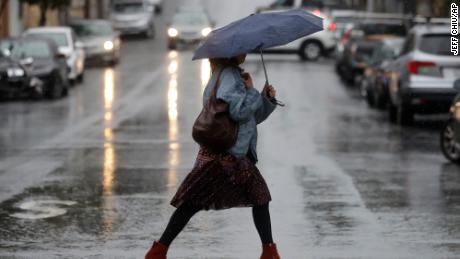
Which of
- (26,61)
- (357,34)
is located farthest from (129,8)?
(26,61)

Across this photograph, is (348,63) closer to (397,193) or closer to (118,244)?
(397,193)

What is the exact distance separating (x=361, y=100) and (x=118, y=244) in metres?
18.5

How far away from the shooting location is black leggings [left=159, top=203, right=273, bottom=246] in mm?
8664

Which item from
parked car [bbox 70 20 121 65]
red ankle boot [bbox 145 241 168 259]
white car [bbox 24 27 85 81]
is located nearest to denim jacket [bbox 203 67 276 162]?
red ankle boot [bbox 145 241 168 259]

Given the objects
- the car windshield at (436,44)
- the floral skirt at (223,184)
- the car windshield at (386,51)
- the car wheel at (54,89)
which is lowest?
the car wheel at (54,89)

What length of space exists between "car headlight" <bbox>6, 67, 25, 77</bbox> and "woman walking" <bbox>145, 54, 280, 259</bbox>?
19958mm

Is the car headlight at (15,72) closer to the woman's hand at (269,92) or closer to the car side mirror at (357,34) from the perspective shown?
the car side mirror at (357,34)

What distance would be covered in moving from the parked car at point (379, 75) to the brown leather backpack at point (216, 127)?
15.4 metres

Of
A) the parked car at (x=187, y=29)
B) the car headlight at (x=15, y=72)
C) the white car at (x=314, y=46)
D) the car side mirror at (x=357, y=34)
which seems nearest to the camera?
the car headlight at (x=15, y=72)

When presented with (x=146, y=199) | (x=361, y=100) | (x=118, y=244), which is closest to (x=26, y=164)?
(x=146, y=199)

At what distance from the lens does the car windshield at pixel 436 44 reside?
2064 cm

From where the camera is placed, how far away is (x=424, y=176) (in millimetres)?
14516

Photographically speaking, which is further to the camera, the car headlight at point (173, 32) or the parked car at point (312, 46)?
the car headlight at point (173, 32)

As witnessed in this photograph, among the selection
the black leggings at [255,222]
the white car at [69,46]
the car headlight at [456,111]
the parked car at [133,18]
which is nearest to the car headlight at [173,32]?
the parked car at [133,18]
